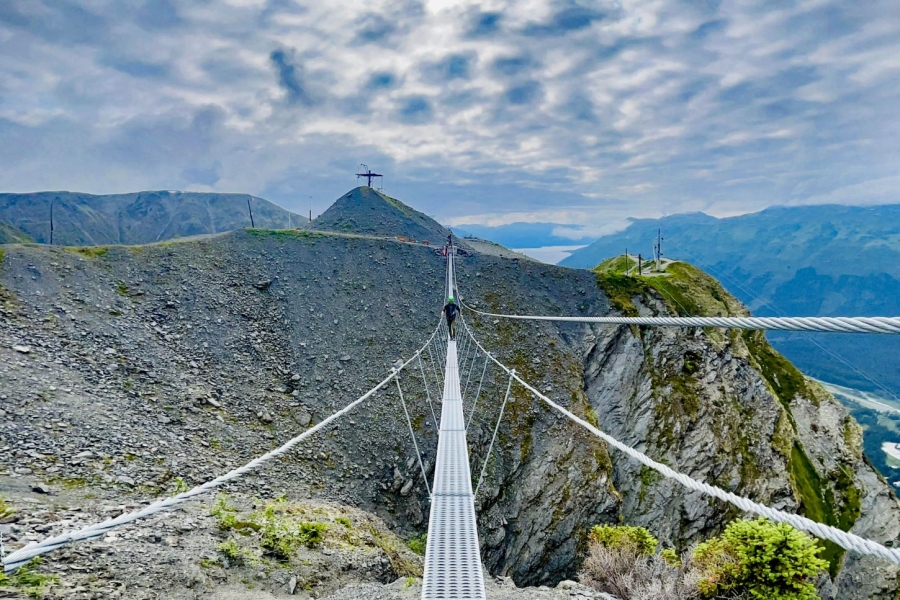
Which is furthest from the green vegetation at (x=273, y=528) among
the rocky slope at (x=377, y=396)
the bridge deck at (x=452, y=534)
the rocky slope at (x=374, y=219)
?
the rocky slope at (x=374, y=219)

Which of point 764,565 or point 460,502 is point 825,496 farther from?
point 460,502

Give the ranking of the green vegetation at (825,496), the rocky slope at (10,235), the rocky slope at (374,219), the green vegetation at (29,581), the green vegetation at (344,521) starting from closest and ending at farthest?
the green vegetation at (29,581)
the green vegetation at (344,521)
the green vegetation at (825,496)
the rocky slope at (374,219)
the rocky slope at (10,235)

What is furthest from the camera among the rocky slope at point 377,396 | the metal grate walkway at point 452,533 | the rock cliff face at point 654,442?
the rock cliff face at point 654,442

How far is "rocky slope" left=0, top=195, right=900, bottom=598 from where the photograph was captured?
13.1 meters

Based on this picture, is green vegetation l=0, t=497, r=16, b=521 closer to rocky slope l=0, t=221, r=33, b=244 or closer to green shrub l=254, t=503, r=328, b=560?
green shrub l=254, t=503, r=328, b=560

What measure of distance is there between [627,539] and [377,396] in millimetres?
11383

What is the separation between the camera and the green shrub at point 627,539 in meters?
12.2

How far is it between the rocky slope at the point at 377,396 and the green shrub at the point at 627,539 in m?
5.47

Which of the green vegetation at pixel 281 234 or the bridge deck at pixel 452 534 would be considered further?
the green vegetation at pixel 281 234

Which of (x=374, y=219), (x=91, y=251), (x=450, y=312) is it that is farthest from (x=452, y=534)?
(x=374, y=219)

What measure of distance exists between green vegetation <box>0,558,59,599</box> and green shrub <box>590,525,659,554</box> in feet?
36.5

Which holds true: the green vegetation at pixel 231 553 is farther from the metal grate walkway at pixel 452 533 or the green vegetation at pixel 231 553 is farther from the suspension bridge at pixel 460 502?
the metal grate walkway at pixel 452 533

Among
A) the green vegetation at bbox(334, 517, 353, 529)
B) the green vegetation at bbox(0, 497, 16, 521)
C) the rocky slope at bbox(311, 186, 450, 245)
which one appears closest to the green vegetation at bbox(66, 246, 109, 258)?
the green vegetation at bbox(0, 497, 16, 521)

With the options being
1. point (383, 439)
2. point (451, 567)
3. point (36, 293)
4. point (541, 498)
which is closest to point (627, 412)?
point (541, 498)
